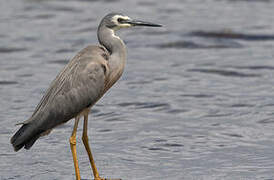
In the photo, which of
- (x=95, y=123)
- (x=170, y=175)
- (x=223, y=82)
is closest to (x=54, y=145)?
(x=95, y=123)

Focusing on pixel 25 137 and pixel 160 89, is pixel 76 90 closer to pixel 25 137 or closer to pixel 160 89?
pixel 25 137

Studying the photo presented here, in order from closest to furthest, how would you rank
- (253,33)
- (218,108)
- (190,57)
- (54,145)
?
(54,145) → (218,108) → (190,57) → (253,33)

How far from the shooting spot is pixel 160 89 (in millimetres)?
A: 10711

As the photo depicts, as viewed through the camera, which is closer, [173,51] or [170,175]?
[170,175]

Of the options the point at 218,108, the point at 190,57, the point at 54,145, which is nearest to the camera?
the point at 54,145

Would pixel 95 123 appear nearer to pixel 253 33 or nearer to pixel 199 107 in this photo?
pixel 199 107

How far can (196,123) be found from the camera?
914 cm

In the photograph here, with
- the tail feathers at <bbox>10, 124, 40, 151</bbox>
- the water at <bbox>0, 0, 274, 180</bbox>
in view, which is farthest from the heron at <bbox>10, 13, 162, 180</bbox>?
the water at <bbox>0, 0, 274, 180</bbox>

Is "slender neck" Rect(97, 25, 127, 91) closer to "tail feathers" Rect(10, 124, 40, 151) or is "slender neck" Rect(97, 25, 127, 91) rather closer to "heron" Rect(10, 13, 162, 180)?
"heron" Rect(10, 13, 162, 180)

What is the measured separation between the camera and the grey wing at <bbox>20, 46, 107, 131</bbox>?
284 inches

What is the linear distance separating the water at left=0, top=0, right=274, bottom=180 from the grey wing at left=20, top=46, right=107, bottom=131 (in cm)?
62

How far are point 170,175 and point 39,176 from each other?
1.25m

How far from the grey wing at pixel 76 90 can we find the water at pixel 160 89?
2.04 ft

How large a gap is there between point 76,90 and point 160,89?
141 inches
